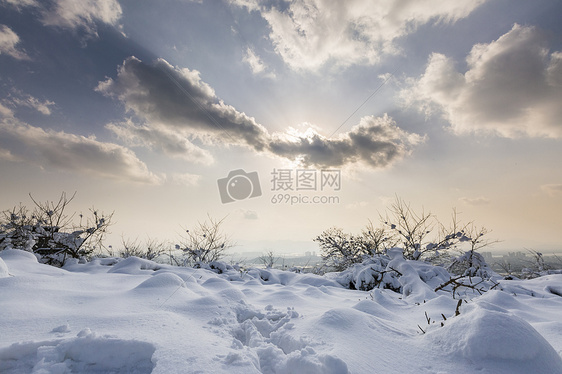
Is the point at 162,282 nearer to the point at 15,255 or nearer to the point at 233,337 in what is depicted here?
the point at 233,337

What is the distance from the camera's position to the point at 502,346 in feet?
4.32

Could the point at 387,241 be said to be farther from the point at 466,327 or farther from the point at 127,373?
the point at 127,373

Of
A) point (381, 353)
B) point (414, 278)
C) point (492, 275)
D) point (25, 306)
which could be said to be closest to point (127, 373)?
point (25, 306)

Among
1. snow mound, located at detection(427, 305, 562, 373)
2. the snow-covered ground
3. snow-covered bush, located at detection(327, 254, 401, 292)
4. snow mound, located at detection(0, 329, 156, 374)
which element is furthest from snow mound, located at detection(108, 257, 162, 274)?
snow mound, located at detection(427, 305, 562, 373)

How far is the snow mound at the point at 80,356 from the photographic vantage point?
1.22 m

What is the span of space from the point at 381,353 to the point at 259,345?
0.76 m

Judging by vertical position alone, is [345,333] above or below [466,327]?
below

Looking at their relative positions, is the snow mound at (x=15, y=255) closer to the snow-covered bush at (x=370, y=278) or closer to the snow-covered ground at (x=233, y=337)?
the snow-covered ground at (x=233, y=337)

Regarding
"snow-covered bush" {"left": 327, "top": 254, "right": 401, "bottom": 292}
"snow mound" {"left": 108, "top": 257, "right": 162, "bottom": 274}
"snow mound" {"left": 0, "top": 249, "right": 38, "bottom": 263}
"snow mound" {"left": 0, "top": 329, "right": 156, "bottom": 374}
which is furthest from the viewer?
"snow-covered bush" {"left": 327, "top": 254, "right": 401, "bottom": 292}

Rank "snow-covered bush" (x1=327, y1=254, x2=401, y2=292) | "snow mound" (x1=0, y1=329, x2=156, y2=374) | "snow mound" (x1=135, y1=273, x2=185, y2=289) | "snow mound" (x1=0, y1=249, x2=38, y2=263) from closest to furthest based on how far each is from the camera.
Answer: "snow mound" (x1=0, y1=329, x2=156, y2=374) < "snow mound" (x1=135, y1=273, x2=185, y2=289) < "snow mound" (x1=0, y1=249, x2=38, y2=263) < "snow-covered bush" (x1=327, y1=254, x2=401, y2=292)

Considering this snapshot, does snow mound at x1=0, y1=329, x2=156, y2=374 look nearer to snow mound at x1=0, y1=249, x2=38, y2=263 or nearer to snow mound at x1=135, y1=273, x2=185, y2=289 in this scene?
snow mound at x1=135, y1=273, x2=185, y2=289

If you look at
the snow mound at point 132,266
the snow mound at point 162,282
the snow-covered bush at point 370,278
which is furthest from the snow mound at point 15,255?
the snow-covered bush at point 370,278

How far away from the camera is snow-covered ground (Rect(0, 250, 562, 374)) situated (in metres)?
1.29

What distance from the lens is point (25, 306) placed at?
1757mm
